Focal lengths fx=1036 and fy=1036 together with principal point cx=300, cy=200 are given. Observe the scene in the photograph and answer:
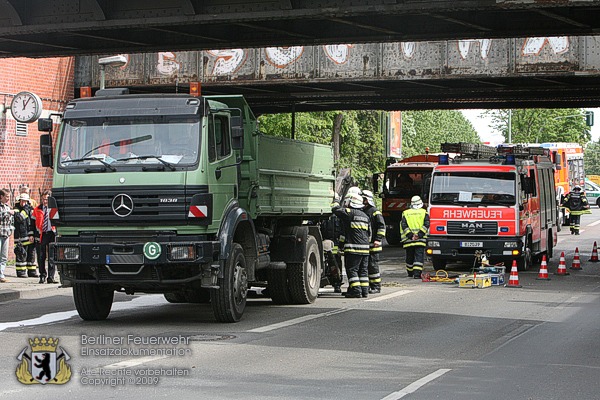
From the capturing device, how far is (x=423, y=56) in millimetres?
27891

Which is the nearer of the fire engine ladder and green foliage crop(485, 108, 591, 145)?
the fire engine ladder

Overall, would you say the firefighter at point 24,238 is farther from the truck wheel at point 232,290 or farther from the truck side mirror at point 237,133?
the truck side mirror at point 237,133

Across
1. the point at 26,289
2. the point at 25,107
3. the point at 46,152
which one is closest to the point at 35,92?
the point at 25,107

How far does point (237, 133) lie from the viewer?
14.3 metres

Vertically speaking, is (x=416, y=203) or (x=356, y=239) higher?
(x=416, y=203)

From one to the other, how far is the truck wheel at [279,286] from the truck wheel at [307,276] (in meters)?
0.08

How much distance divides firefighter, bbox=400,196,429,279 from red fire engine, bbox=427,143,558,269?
2.55ft

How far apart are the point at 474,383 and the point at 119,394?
11.0 ft

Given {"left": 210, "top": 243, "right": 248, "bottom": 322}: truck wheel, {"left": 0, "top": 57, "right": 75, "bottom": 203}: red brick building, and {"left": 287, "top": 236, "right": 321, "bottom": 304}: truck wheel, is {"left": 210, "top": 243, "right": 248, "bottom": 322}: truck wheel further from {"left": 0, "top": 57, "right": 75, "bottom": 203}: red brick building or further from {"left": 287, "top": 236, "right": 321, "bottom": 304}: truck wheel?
{"left": 0, "top": 57, "right": 75, "bottom": 203}: red brick building

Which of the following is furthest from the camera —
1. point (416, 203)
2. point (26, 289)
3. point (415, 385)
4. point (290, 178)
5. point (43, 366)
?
point (416, 203)

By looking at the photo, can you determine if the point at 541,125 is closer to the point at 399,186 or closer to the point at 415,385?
the point at 399,186

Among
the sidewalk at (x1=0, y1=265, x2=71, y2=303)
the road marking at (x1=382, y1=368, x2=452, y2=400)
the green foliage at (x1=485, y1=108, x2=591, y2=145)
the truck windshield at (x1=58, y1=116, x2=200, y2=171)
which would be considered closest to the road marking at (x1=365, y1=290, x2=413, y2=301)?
the truck windshield at (x1=58, y1=116, x2=200, y2=171)

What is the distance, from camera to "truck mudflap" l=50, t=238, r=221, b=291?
13.6 meters

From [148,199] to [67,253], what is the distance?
1.35 m
